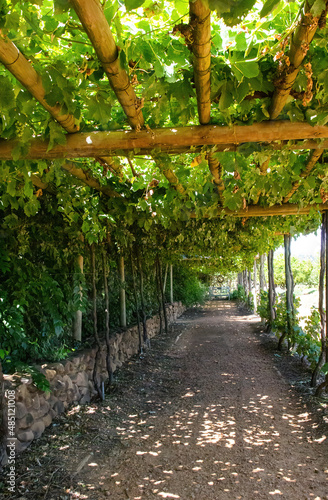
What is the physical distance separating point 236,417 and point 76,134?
141 inches

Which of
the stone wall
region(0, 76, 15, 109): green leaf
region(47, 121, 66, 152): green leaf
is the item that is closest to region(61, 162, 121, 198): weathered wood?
region(47, 121, 66, 152): green leaf

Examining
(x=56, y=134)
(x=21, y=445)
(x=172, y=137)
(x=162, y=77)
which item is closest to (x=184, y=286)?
(x=21, y=445)

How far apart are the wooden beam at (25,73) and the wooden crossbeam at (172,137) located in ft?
0.76

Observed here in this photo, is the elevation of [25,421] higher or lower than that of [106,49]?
lower

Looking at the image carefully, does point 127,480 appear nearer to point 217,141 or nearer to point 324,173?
point 217,141

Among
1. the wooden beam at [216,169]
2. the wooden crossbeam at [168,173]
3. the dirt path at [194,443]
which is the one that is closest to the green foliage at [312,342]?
the dirt path at [194,443]

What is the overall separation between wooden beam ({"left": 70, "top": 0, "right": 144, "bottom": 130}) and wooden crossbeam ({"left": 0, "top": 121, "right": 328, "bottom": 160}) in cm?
22

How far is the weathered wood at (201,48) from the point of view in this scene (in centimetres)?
134

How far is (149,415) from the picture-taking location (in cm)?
446

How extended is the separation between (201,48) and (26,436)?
11.5 feet

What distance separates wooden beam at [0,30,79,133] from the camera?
154 cm

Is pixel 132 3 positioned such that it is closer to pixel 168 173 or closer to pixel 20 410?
pixel 168 173

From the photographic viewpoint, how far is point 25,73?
5.71 ft

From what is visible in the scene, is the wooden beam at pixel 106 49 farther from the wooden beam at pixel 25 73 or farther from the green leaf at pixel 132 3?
the wooden beam at pixel 25 73
